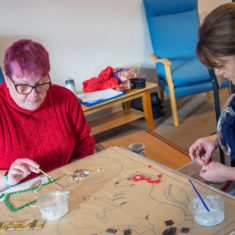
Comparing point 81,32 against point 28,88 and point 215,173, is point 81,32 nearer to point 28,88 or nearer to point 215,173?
point 28,88

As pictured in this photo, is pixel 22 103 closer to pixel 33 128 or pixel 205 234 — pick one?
pixel 33 128

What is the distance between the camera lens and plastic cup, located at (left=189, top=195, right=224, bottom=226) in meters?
0.77

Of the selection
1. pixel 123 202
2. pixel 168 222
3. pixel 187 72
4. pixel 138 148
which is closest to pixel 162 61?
pixel 187 72

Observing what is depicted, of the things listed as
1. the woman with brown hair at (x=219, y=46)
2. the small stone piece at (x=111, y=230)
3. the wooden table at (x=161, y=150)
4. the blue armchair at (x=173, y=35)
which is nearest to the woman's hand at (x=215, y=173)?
the woman with brown hair at (x=219, y=46)

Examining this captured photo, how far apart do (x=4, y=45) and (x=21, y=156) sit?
1.84 meters

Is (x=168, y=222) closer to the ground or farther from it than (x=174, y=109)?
farther from it

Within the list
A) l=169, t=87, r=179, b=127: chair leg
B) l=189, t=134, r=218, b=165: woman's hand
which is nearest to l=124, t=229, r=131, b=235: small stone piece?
l=189, t=134, r=218, b=165: woman's hand

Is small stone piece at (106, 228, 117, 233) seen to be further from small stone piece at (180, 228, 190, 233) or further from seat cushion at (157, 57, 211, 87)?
seat cushion at (157, 57, 211, 87)

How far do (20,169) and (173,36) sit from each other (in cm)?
267

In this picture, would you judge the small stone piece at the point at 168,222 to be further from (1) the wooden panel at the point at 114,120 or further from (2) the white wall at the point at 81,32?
(2) the white wall at the point at 81,32

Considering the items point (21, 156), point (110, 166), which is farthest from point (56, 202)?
point (21, 156)

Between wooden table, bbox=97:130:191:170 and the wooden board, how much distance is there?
0.55 m

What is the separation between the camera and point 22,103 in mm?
1258

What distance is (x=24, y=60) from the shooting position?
45.0 inches
